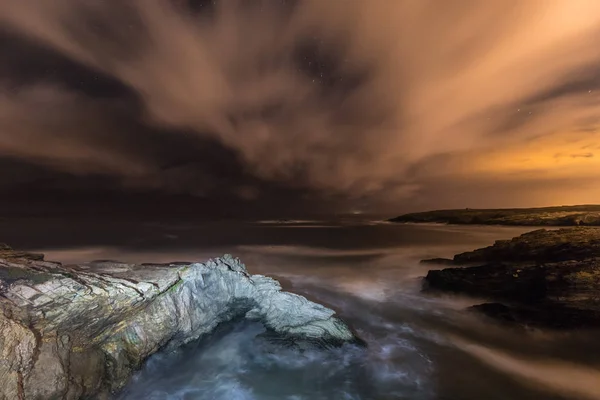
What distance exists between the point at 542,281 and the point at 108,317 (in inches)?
652

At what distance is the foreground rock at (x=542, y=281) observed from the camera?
11094mm

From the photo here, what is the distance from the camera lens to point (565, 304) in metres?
11.3

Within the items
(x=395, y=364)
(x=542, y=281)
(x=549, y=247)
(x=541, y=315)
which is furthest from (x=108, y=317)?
(x=549, y=247)

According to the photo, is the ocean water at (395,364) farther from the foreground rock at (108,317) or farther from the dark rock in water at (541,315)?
the foreground rock at (108,317)

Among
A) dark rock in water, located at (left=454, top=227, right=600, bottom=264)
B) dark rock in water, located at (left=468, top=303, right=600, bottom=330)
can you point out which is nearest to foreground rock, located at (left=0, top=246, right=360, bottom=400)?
dark rock in water, located at (left=468, top=303, right=600, bottom=330)

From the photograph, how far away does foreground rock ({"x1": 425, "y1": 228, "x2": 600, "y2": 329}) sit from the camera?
11.1m

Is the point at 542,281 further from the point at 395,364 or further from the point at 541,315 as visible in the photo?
the point at 395,364

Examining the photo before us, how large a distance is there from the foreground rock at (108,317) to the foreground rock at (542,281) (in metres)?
8.16

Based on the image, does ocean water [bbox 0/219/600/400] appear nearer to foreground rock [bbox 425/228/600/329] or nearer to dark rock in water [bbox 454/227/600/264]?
foreground rock [bbox 425/228/600/329]

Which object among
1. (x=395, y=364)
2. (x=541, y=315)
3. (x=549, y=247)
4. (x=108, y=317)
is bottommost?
(x=395, y=364)

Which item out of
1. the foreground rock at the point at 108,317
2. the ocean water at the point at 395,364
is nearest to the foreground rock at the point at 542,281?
the ocean water at the point at 395,364

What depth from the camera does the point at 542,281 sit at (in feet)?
40.3

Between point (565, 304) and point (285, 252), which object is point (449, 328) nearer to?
point (565, 304)

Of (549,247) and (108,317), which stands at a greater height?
(549,247)
